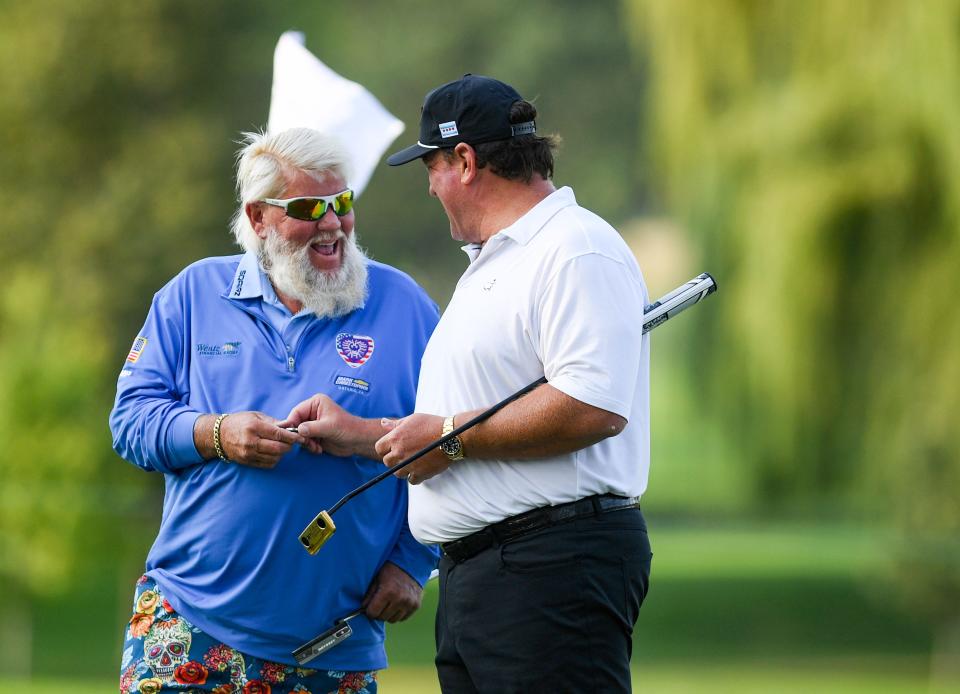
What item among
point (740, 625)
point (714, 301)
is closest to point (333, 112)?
point (714, 301)

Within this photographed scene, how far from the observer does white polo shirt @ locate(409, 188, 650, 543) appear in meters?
3.02

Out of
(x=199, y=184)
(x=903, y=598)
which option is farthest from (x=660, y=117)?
(x=199, y=184)

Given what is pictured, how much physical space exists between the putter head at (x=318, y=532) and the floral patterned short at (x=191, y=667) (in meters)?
0.38

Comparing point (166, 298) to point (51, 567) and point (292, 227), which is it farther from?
point (51, 567)

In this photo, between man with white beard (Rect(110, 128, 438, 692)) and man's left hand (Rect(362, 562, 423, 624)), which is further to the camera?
man's left hand (Rect(362, 562, 423, 624))

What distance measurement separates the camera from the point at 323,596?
3.55m

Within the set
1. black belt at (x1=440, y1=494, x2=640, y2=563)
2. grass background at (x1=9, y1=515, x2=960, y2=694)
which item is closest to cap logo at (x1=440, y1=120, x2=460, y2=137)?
black belt at (x1=440, y1=494, x2=640, y2=563)

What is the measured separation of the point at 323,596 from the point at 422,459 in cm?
59

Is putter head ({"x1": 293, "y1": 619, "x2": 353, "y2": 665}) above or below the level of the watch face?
below

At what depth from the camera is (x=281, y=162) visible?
3768 mm

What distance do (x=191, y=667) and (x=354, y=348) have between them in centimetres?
89

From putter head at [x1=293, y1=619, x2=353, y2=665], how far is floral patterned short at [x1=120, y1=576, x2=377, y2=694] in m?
0.05

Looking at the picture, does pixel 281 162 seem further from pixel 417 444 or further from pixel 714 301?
pixel 714 301

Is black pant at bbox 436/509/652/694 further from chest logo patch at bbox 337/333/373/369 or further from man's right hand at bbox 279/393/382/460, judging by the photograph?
chest logo patch at bbox 337/333/373/369
